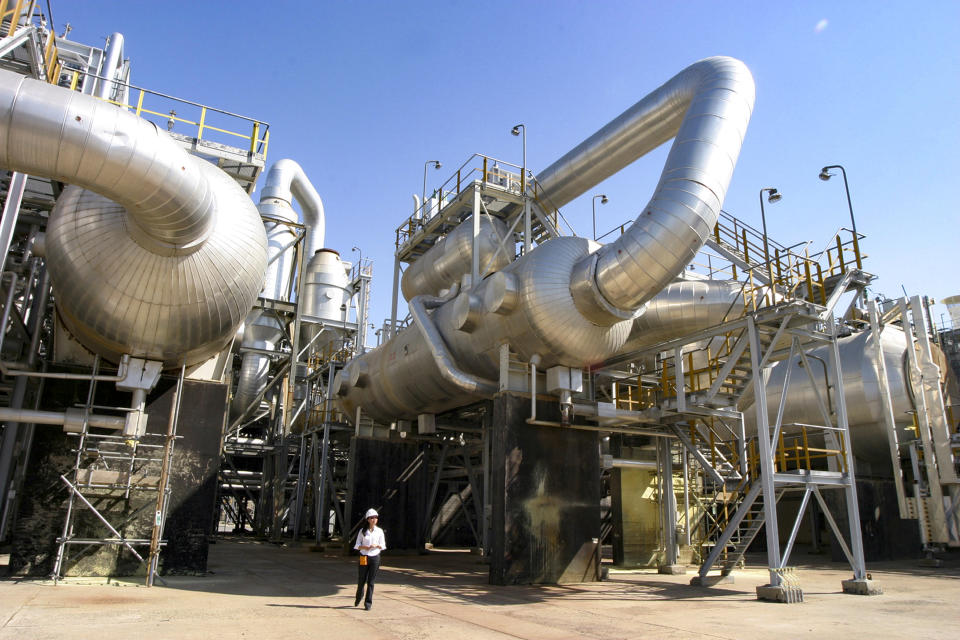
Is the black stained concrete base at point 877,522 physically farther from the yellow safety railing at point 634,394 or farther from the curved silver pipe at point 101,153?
the curved silver pipe at point 101,153

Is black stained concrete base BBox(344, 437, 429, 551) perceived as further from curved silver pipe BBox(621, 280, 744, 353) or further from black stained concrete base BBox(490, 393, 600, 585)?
curved silver pipe BBox(621, 280, 744, 353)

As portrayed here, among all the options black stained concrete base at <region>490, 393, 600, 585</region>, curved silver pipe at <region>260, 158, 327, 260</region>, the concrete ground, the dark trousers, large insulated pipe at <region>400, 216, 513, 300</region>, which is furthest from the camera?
curved silver pipe at <region>260, 158, 327, 260</region>

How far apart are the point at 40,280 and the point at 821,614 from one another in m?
14.7

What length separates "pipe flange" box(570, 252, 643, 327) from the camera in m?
11.5

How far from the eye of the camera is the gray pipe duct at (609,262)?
1050 cm

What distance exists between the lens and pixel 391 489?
18.8m

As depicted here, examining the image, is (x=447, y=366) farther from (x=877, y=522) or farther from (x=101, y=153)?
(x=877, y=522)

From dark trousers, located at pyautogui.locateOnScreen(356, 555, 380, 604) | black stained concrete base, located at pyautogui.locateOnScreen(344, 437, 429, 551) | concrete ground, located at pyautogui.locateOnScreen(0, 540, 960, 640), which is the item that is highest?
black stained concrete base, located at pyautogui.locateOnScreen(344, 437, 429, 551)

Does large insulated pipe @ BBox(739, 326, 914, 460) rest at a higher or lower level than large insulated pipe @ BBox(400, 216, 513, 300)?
lower

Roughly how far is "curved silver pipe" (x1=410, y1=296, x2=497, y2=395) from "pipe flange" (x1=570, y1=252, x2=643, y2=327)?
2.81m

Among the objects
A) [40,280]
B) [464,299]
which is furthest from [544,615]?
[40,280]

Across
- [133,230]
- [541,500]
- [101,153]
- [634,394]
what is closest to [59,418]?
[133,230]

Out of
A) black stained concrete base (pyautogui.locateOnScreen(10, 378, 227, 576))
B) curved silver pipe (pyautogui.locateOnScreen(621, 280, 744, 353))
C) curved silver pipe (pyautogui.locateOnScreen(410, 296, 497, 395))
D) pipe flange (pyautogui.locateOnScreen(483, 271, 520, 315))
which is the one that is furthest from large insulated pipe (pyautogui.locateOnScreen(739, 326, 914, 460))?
black stained concrete base (pyautogui.locateOnScreen(10, 378, 227, 576))

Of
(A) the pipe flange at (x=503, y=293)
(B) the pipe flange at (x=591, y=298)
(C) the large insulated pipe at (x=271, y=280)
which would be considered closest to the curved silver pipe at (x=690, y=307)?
(B) the pipe flange at (x=591, y=298)
